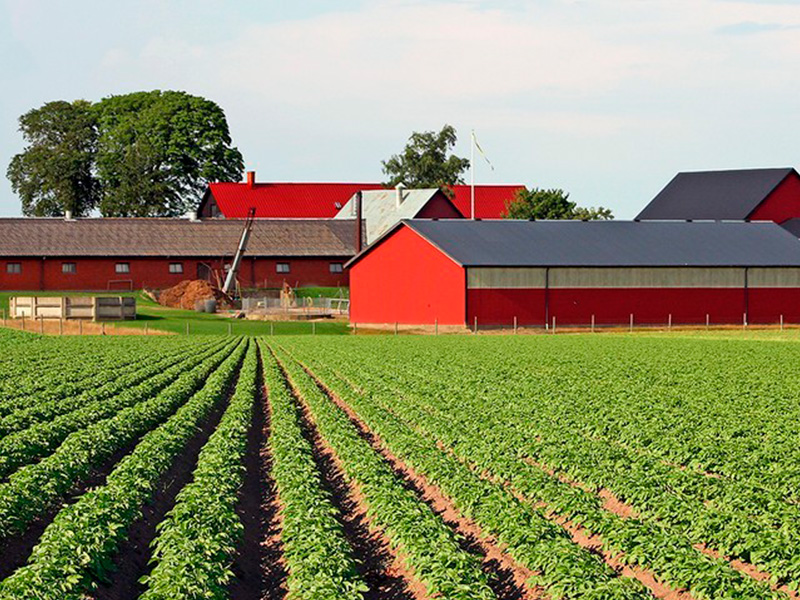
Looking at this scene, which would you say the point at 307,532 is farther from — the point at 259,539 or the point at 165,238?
the point at 165,238

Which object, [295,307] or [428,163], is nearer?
[295,307]

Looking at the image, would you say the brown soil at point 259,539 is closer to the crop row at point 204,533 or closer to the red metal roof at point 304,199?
the crop row at point 204,533

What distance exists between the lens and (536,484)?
16938 millimetres

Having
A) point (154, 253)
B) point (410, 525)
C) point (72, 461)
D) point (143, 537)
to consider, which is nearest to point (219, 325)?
point (154, 253)

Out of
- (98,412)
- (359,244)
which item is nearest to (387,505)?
(98,412)

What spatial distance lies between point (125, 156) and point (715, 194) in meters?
54.6

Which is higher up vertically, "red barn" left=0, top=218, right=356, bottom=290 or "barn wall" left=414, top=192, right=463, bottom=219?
"barn wall" left=414, top=192, right=463, bottom=219

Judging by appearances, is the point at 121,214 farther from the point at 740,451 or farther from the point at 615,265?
the point at 740,451

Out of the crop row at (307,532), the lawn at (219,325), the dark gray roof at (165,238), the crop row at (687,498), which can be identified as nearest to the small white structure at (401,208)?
the dark gray roof at (165,238)

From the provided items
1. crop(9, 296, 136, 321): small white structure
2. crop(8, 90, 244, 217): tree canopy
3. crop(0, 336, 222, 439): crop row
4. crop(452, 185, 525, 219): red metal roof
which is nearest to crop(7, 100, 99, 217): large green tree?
crop(8, 90, 244, 217): tree canopy

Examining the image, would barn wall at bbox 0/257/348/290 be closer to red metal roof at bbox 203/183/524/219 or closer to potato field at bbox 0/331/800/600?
red metal roof at bbox 203/183/524/219

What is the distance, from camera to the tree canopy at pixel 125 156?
115 metres

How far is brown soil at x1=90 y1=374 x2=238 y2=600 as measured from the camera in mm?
12895

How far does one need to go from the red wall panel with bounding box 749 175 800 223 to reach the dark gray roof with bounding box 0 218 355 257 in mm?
30550
